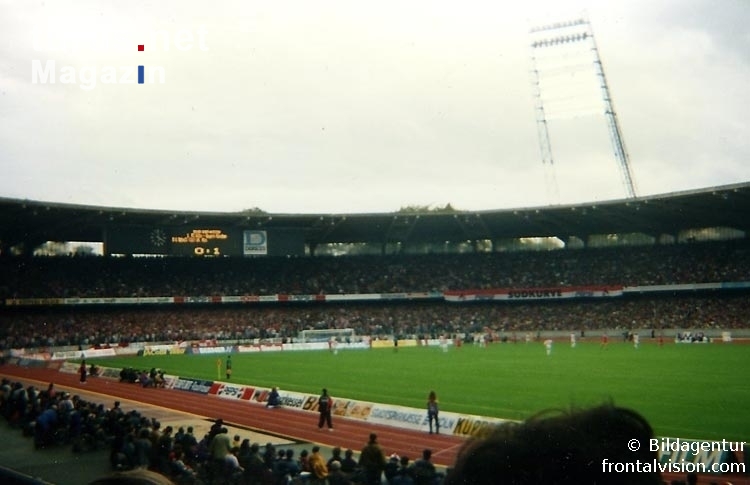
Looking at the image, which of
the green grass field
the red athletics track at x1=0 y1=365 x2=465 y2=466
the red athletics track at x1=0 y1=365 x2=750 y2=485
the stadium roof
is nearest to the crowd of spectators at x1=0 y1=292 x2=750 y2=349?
the stadium roof

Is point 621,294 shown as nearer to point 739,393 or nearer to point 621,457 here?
point 739,393

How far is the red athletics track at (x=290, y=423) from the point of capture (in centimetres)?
1845

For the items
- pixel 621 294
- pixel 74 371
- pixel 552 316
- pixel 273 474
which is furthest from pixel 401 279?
pixel 273 474

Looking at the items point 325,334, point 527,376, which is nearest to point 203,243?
point 325,334

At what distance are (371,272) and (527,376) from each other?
4237 cm

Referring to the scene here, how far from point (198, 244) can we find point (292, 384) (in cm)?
3225

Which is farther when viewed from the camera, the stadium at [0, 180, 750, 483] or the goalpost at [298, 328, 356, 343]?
the goalpost at [298, 328, 356, 343]

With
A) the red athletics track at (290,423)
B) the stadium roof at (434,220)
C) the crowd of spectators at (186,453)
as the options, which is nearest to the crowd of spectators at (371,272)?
the stadium roof at (434,220)

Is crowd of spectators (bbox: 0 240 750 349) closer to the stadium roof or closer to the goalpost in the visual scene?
the goalpost

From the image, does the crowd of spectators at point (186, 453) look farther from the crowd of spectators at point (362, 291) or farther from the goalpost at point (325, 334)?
the goalpost at point (325, 334)

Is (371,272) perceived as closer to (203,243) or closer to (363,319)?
(363,319)

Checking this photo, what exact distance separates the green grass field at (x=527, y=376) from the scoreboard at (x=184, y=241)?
1284cm

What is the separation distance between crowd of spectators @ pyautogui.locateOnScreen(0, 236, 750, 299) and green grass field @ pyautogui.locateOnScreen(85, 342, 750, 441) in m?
13.6

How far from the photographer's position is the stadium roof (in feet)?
174
